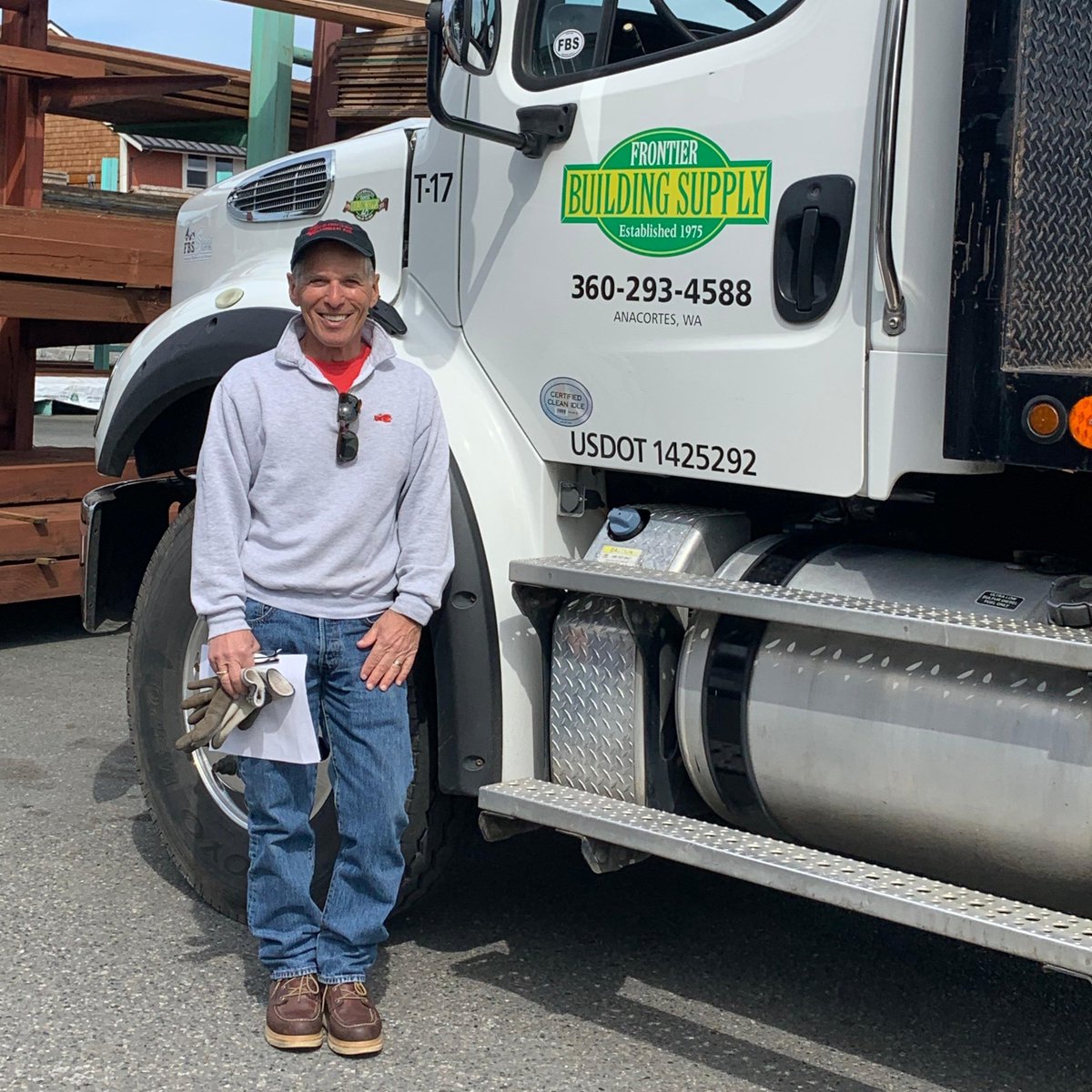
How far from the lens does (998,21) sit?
2943 millimetres

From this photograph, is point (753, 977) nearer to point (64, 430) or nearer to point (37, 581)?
point (37, 581)

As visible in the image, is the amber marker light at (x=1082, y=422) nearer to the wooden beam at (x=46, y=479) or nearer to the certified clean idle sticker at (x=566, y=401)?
the certified clean idle sticker at (x=566, y=401)

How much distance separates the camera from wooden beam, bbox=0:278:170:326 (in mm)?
6996

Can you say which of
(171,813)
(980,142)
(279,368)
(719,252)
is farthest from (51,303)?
(980,142)

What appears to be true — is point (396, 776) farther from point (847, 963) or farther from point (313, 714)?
point (847, 963)

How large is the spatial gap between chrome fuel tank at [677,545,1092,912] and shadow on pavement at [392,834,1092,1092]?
51 centimetres

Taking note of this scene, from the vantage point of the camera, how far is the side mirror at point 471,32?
11.5 ft

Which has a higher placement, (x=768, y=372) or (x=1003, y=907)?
(x=768, y=372)

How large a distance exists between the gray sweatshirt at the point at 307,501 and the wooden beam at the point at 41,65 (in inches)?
225

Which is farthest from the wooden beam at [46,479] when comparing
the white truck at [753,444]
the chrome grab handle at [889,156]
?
the chrome grab handle at [889,156]

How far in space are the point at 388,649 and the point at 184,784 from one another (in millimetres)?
1044

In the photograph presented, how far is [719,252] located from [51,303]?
4644mm

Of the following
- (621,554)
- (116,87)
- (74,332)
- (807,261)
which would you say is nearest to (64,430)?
(116,87)

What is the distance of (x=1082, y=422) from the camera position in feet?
9.37
